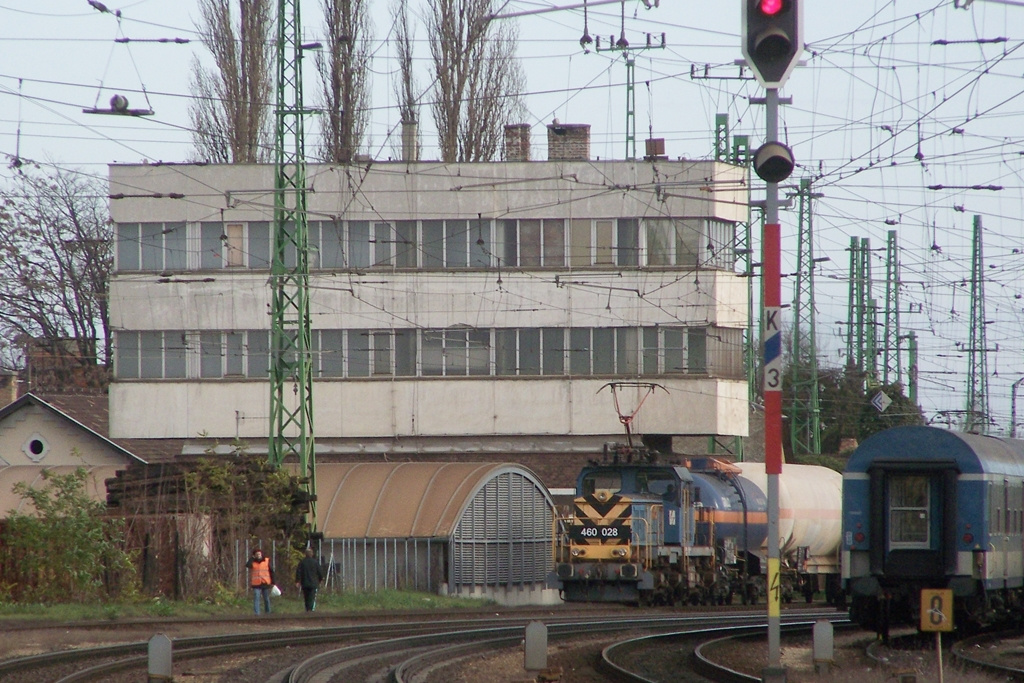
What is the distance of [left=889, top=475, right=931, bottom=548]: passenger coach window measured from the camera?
1966cm

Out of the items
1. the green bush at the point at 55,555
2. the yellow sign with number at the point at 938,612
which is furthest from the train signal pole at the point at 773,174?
the green bush at the point at 55,555

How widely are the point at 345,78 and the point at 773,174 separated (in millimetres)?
42262

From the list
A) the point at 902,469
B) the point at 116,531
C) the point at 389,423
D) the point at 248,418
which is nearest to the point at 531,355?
the point at 389,423

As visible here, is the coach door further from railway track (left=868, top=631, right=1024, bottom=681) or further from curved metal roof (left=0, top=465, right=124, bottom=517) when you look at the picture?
curved metal roof (left=0, top=465, right=124, bottom=517)

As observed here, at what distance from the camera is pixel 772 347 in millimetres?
11797

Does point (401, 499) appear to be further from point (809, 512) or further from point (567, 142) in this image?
point (567, 142)

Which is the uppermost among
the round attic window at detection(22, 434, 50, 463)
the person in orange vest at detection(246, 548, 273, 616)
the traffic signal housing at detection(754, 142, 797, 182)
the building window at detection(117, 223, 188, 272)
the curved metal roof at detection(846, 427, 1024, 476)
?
the building window at detection(117, 223, 188, 272)

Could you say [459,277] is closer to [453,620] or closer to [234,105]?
[234,105]

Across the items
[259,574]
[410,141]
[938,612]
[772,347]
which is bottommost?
[259,574]

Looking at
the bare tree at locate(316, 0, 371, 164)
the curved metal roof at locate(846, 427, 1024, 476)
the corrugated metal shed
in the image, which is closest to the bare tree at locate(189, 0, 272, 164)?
the bare tree at locate(316, 0, 371, 164)

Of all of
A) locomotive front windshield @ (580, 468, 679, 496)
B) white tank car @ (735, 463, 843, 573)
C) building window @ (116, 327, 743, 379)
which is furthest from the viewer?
building window @ (116, 327, 743, 379)

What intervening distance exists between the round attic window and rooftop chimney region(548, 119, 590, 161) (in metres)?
21.8

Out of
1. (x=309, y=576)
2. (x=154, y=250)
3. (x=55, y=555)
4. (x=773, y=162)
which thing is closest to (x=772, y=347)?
(x=773, y=162)

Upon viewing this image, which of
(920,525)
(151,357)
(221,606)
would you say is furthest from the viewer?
(151,357)
